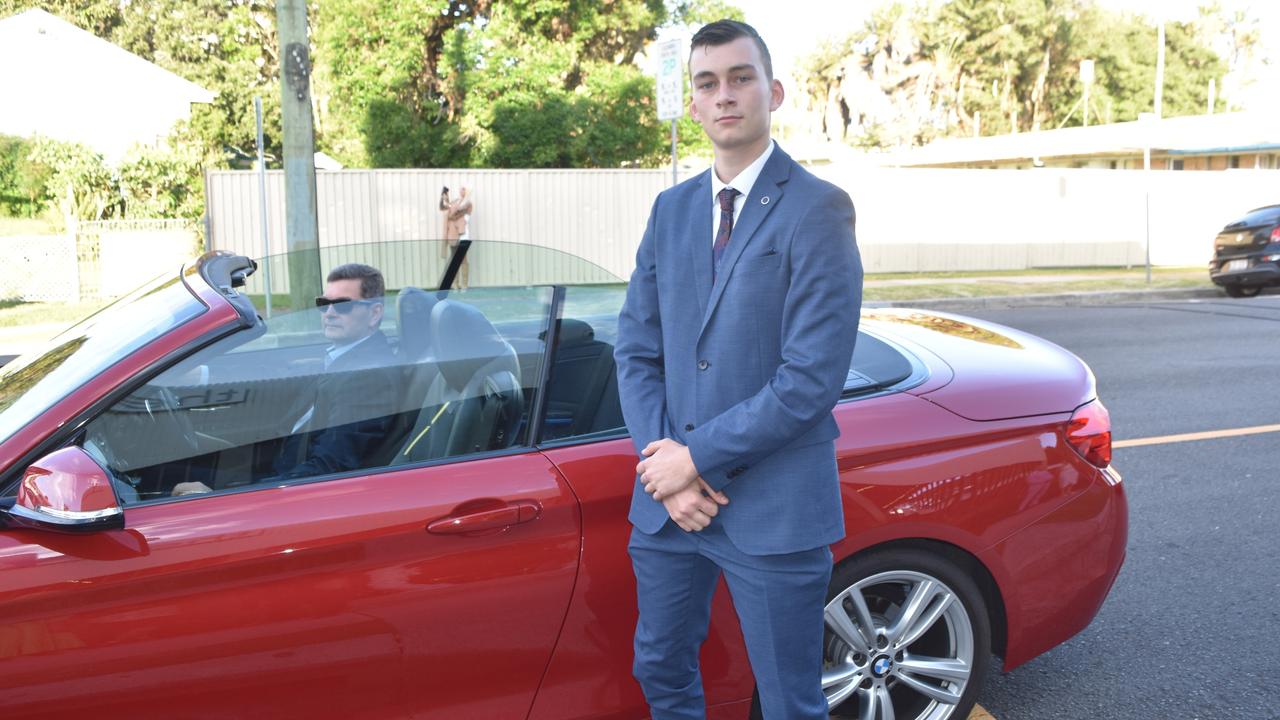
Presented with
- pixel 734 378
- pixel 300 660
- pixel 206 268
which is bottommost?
pixel 300 660

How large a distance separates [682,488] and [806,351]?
38cm

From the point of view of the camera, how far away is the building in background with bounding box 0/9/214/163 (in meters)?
27.8

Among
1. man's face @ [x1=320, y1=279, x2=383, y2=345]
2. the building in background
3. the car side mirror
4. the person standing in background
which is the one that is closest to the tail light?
man's face @ [x1=320, y1=279, x2=383, y2=345]

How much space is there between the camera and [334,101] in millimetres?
21891

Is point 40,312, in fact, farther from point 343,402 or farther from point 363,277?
point 343,402

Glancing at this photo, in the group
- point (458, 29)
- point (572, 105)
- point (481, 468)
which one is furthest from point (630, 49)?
point (481, 468)

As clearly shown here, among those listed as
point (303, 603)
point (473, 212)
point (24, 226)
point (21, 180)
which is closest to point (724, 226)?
point (303, 603)

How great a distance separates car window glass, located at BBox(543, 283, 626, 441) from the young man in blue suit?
348 mm

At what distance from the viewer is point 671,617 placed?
2.23m

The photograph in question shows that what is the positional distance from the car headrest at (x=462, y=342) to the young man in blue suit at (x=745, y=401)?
532 millimetres

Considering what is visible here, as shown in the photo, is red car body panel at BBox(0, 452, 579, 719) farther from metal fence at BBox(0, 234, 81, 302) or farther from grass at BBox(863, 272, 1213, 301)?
metal fence at BBox(0, 234, 81, 302)

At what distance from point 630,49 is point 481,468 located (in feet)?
69.0

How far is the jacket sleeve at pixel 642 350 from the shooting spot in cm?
228

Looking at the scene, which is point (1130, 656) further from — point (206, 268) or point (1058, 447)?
point (206, 268)
